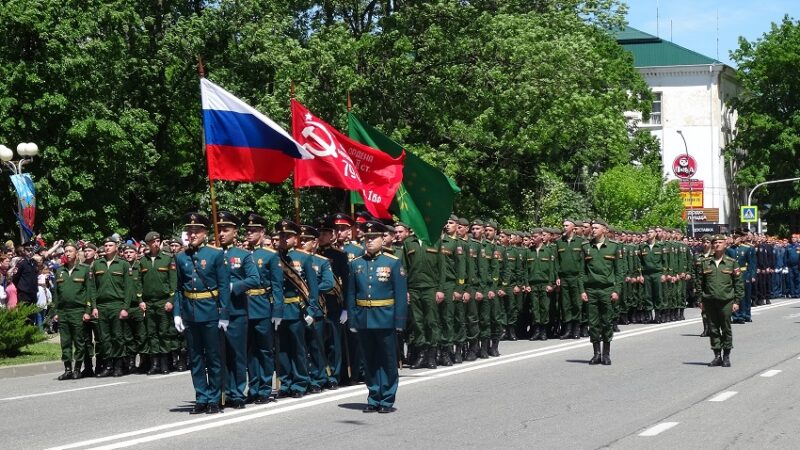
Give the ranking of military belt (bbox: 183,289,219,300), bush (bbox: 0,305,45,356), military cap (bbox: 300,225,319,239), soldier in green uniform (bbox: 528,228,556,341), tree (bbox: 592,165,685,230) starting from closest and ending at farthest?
military belt (bbox: 183,289,219,300) → military cap (bbox: 300,225,319,239) → bush (bbox: 0,305,45,356) → soldier in green uniform (bbox: 528,228,556,341) → tree (bbox: 592,165,685,230)

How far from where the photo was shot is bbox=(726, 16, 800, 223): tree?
77.6 metres

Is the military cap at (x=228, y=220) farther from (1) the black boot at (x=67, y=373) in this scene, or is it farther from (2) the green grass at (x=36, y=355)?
(2) the green grass at (x=36, y=355)

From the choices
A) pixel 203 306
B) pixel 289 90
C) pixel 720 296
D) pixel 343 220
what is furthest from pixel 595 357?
pixel 289 90

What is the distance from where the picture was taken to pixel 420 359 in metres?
18.6

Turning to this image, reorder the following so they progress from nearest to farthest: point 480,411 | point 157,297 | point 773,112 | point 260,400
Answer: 1. point 480,411
2. point 260,400
3. point 157,297
4. point 773,112

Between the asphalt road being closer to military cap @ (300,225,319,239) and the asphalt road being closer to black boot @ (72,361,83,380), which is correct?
black boot @ (72,361,83,380)

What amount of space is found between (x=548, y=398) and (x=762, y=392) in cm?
244

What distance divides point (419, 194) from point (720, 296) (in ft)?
14.1

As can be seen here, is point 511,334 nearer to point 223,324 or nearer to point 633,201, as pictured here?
point 223,324

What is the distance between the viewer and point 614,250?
18.8 metres

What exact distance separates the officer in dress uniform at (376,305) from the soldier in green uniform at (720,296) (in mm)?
6241

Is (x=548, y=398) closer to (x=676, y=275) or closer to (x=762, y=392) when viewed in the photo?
(x=762, y=392)

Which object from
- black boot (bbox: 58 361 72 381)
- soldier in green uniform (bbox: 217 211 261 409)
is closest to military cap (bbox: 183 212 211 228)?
soldier in green uniform (bbox: 217 211 261 409)

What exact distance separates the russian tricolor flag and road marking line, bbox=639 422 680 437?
197 inches
